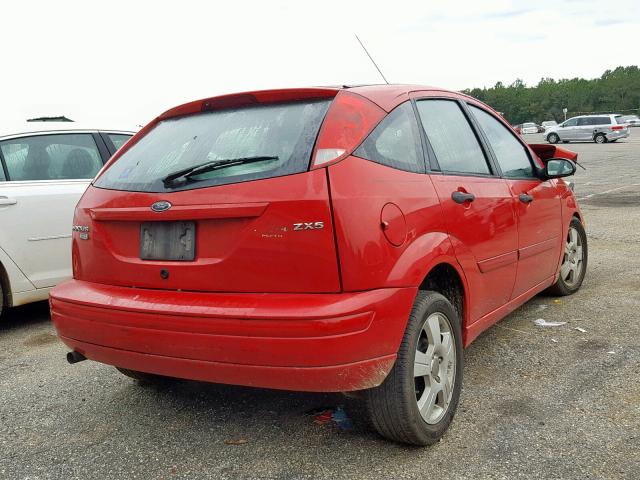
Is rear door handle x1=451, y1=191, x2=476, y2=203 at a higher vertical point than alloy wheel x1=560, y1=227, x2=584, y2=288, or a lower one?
higher

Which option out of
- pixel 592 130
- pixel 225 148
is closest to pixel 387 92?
pixel 225 148

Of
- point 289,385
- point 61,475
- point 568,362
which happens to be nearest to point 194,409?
point 61,475

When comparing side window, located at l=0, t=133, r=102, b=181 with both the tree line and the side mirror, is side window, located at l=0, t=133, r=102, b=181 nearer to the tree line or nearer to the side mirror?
the side mirror

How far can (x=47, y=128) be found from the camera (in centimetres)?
548

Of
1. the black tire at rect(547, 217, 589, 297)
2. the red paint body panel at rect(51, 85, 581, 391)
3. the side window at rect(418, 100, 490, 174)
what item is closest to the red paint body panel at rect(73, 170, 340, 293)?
the red paint body panel at rect(51, 85, 581, 391)

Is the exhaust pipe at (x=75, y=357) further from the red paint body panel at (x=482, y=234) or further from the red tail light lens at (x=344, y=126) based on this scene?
the red paint body panel at (x=482, y=234)

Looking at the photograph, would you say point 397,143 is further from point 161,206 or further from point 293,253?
point 161,206

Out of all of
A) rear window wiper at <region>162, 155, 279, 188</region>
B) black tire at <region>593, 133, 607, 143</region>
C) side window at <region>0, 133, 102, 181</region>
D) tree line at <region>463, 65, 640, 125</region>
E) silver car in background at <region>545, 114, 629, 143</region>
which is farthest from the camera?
tree line at <region>463, 65, 640, 125</region>

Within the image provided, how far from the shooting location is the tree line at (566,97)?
124 metres

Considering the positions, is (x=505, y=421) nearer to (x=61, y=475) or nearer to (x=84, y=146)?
(x=61, y=475)

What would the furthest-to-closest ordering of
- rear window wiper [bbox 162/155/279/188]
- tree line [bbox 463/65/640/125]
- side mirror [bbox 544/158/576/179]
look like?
tree line [bbox 463/65/640/125], side mirror [bbox 544/158/576/179], rear window wiper [bbox 162/155/279/188]

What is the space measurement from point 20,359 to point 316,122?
2.93m

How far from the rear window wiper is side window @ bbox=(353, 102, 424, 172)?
416 millimetres

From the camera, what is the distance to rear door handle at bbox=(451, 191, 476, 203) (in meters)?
3.21
